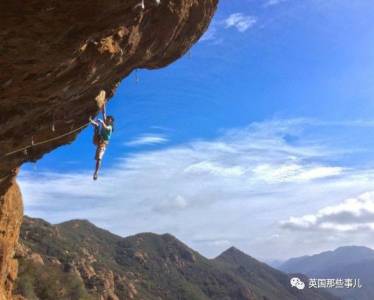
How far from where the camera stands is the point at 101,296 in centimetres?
8994

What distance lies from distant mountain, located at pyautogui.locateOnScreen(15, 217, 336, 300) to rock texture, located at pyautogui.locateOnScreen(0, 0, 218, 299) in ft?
168

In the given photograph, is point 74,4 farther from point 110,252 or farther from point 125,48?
point 110,252

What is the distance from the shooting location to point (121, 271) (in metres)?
120

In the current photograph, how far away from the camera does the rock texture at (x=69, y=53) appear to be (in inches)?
360

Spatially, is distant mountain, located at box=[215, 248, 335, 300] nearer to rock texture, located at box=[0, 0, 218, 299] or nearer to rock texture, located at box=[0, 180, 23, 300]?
rock texture, located at box=[0, 180, 23, 300]

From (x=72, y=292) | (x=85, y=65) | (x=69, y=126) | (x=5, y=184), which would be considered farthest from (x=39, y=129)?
(x=72, y=292)

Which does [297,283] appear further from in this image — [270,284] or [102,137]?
[102,137]

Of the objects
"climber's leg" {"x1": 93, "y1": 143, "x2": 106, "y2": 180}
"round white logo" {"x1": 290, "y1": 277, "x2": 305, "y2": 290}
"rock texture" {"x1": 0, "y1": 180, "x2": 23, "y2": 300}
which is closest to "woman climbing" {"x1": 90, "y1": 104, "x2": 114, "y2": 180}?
"climber's leg" {"x1": 93, "y1": 143, "x2": 106, "y2": 180}

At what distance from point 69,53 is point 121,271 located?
114981 millimetres

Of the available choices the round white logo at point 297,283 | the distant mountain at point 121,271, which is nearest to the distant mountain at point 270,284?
the distant mountain at point 121,271

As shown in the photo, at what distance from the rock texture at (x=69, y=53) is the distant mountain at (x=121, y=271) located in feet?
168

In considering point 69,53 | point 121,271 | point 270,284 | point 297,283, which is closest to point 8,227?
point 69,53

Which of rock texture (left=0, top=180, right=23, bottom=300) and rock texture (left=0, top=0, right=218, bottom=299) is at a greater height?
rock texture (left=0, top=0, right=218, bottom=299)

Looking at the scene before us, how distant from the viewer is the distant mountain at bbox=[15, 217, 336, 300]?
78562mm
